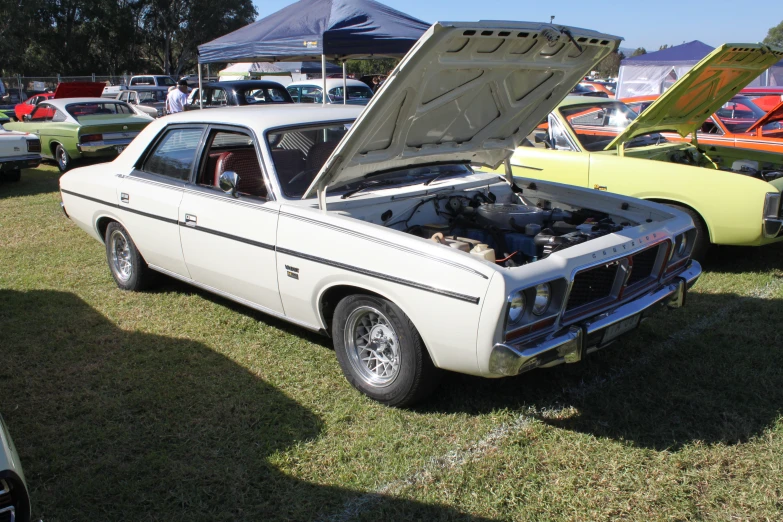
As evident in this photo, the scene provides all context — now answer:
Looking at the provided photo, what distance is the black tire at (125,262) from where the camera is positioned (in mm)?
5223

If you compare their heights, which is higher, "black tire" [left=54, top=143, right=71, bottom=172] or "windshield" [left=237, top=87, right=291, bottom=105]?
"windshield" [left=237, top=87, right=291, bottom=105]

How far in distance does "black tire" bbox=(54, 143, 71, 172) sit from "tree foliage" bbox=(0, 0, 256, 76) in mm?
33301

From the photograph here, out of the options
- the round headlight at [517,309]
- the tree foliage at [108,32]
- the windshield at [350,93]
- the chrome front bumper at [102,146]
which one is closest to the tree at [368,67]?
the tree foliage at [108,32]

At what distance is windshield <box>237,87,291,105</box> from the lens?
13.3 metres

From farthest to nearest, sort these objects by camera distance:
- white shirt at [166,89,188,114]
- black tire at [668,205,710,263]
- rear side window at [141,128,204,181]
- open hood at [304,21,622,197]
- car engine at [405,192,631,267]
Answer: white shirt at [166,89,188,114] < black tire at [668,205,710,263] < rear side window at [141,128,204,181] < car engine at [405,192,631,267] < open hood at [304,21,622,197]

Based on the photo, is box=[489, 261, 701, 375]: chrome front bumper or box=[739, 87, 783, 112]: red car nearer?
box=[489, 261, 701, 375]: chrome front bumper

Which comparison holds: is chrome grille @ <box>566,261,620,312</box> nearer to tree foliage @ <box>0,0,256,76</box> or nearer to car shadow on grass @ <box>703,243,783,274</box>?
car shadow on grass @ <box>703,243,783,274</box>

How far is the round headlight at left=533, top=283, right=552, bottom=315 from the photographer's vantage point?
10.3ft

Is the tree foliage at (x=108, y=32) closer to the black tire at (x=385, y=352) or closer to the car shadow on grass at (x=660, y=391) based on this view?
the black tire at (x=385, y=352)

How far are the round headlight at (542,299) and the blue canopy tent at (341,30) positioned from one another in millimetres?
8138

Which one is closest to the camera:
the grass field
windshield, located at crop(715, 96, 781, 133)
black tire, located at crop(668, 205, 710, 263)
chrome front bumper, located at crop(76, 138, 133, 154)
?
the grass field

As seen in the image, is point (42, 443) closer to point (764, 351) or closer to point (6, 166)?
point (764, 351)

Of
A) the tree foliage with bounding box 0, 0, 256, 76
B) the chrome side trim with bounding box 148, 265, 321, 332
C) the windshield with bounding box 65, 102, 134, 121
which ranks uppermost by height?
the tree foliage with bounding box 0, 0, 256, 76

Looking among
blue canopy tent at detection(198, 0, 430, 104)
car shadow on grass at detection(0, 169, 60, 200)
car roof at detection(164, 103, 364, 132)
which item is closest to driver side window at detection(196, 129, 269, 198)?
car roof at detection(164, 103, 364, 132)
